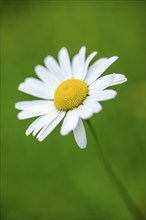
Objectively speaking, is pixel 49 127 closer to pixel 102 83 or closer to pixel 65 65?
pixel 102 83

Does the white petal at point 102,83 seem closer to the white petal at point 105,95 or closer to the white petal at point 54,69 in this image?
the white petal at point 105,95

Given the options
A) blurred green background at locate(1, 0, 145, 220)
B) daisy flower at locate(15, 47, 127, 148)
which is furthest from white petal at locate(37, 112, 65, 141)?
blurred green background at locate(1, 0, 145, 220)

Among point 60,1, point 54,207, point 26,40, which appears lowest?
point 54,207

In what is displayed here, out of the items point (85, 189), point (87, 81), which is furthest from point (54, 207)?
point (87, 81)

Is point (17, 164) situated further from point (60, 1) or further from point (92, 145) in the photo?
→ point (60, 1)

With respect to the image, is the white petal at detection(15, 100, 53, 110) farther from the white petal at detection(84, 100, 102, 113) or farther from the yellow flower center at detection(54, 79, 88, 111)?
the white petal at detection(84, 100, 102, 113)

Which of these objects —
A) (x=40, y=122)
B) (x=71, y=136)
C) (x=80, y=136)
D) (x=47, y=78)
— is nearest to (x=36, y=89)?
(x=47, y=78)

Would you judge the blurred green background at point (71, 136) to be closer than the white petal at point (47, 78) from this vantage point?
No

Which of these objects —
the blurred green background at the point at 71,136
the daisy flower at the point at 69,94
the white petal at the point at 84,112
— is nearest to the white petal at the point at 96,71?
the daisy flower at the point at 69,94
